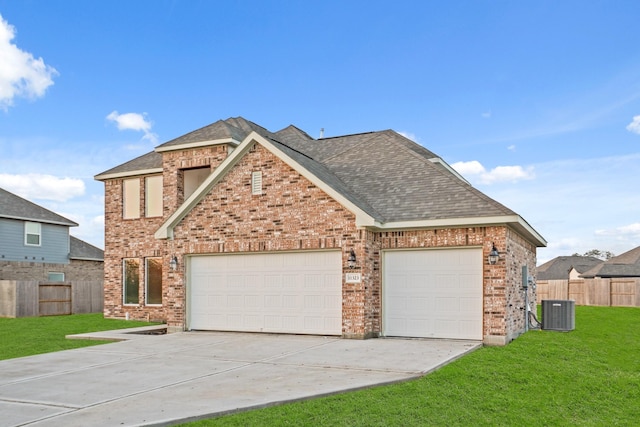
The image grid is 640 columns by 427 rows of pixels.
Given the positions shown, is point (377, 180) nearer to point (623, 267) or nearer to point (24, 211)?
point (24, 211)

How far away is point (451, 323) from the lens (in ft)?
47.5

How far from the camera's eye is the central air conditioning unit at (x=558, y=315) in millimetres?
17750

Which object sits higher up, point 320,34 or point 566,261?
point 320,34

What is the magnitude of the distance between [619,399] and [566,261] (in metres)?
59.0

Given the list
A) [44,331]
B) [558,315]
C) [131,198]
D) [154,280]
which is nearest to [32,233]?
[131,198]

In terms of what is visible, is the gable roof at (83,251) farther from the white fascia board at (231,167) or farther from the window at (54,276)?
the white fascia board at (231,167)

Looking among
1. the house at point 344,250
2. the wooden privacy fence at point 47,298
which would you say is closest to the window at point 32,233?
the wooden privacy fence at point 47,298

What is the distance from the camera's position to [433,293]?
1471 cm

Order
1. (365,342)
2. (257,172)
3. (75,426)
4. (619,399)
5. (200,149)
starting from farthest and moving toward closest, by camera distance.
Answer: (200,149) → (257,172) → (365,342) → (619,399) → (75,426)

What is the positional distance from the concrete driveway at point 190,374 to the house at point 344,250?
2.99 feet

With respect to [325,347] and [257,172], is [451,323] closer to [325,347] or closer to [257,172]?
[325,347]

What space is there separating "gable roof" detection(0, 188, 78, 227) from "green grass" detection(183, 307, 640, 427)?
25748mm

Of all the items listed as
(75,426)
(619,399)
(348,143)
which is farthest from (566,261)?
(75,426)

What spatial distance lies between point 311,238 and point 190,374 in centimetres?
602
